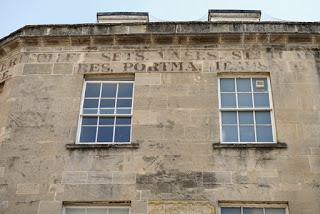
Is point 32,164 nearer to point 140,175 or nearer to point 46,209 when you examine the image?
point 46,209

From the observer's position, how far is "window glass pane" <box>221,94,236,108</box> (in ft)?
44.5

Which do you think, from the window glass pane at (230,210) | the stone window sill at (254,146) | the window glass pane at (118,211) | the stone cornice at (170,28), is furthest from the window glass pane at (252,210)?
the stone cornice at (170,28)

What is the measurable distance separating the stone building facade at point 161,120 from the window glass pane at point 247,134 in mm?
309

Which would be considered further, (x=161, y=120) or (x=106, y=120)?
(x=106, y=120)

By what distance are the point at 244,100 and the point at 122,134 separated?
340 centimetres

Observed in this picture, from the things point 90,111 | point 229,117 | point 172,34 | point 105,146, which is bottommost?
point 105,146

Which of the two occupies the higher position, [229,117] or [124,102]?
[124,102]

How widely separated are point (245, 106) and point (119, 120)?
11.0 feet

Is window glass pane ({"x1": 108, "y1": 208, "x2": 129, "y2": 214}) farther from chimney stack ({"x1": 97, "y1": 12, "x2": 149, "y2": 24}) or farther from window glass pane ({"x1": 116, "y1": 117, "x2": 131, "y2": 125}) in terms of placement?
chimney stack ({"x1": 97, "y1": 12, "x2": 149, "y2": 24})

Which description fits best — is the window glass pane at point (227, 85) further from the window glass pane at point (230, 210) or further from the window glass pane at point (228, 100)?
the window glass pane at point (230, 210)

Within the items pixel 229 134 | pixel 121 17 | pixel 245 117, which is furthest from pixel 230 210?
pixel 121 17

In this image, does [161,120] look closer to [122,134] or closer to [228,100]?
[122,134]

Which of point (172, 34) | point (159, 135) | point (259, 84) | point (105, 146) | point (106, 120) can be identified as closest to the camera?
point (105, 146)

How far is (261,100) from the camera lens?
1361 cm
